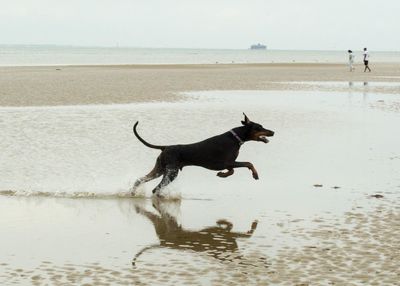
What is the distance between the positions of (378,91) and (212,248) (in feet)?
98.6

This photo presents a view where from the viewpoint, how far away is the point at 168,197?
36.2ft

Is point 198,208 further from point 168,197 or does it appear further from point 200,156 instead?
point 200,156

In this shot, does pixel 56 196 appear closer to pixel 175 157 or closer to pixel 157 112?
pixel 175 157

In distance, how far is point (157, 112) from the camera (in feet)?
80.8

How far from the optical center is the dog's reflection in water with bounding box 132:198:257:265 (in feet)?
25.9

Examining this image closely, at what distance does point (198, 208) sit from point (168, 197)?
87 cm

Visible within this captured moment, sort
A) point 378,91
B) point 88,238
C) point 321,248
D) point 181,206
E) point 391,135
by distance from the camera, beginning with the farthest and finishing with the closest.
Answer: point 378,91 < point 391,135 < point 181,206 < point 88,238 < point 321,248

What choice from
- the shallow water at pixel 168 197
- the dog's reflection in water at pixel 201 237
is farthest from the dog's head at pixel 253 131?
the dog's reflection in water at pixel 201 237

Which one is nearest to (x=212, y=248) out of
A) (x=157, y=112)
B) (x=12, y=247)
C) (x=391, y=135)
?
(x=12, y=247)

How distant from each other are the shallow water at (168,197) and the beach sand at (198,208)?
2 cm

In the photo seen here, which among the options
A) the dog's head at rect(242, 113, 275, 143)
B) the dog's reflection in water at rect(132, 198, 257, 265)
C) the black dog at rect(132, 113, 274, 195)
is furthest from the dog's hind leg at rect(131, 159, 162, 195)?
the dog's head at rect(242, 113, 275, 143)

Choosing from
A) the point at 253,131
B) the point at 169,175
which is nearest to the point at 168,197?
the point at 169,175

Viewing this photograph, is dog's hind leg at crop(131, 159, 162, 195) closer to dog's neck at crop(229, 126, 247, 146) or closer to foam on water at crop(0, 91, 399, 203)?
foam on water at crop(0, 91, 399, 203)

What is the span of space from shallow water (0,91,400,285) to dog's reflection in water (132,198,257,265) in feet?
0.06
